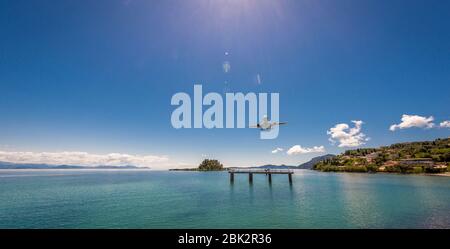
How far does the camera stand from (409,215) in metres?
30.9

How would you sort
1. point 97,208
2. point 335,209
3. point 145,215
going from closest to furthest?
1. point 145,215
2. point 335,209
3. point 97,208

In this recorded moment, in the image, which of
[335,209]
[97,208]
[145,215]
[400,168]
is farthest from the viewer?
[400,168]

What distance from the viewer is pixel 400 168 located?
5704 inches
